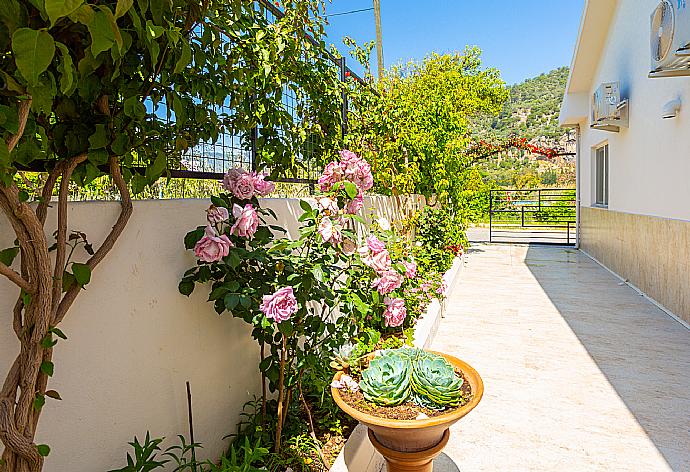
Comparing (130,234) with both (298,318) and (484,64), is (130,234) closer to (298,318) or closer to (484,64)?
(298,318)

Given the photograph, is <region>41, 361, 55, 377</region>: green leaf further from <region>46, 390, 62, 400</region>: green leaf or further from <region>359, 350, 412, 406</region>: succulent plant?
<region>359, 350, 412, 406</region>: succulent plant

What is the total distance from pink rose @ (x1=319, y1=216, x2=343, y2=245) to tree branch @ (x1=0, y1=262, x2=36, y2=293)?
3.47 ft

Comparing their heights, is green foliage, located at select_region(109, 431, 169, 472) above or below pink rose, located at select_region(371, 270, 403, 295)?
below

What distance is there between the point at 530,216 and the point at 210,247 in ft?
48.6

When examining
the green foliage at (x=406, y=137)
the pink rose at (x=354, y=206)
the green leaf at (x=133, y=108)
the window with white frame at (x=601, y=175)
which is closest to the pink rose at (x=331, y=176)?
the pink rose at (x=354, y=206)

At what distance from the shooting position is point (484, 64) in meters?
13.1

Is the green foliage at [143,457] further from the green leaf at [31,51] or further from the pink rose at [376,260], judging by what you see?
the green leaf at [31,51]

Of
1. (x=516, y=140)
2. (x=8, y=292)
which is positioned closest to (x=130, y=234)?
(x=8, y=292)

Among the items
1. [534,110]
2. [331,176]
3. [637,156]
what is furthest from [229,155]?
[534,110]

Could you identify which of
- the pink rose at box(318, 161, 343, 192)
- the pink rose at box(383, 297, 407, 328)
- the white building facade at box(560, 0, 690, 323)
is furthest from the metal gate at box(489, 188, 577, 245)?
the pink rose at box(318, 161, 343, 192)

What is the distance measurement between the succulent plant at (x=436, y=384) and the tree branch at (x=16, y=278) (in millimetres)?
1321

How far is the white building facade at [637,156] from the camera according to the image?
4547mm

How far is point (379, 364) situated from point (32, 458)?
1.22 meters

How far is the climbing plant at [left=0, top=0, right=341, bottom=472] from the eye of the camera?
0.96 meters
